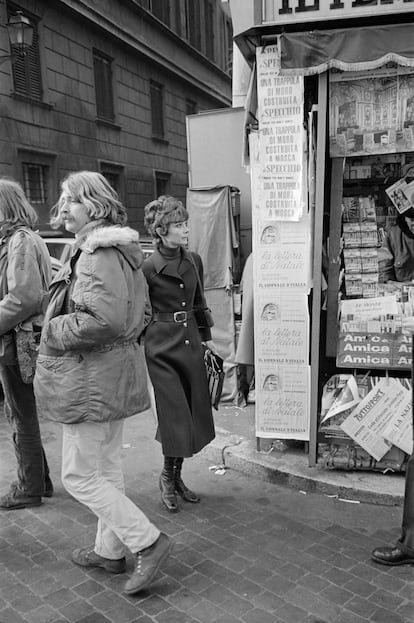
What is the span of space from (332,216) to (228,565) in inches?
93.5

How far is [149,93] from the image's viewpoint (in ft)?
67.1

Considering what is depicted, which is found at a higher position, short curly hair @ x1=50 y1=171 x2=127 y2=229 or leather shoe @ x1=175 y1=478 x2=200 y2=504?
short curly hair @ x1=50 y1=171 x2=127 y2=229

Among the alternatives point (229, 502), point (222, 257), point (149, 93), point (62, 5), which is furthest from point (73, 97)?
point (229, 502)

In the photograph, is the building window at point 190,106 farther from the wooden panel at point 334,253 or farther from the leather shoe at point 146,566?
the leather shoe at point 146,566

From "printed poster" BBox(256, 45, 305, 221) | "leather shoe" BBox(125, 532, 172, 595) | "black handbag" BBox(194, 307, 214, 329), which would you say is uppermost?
"printed poster" BBox(256, 45, 305, 221)

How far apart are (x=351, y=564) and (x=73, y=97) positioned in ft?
49.8

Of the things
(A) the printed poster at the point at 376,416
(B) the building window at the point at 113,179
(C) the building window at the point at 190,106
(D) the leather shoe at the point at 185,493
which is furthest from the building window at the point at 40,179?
(A) the printed poster at the point at 376,416

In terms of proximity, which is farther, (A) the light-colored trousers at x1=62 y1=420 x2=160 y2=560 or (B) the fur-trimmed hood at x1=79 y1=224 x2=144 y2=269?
(A) the light-colored trousers at x1=62 y1=420 x2=160 y2=560

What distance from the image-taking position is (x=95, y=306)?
2568 millimetres

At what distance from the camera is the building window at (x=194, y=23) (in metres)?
24.7

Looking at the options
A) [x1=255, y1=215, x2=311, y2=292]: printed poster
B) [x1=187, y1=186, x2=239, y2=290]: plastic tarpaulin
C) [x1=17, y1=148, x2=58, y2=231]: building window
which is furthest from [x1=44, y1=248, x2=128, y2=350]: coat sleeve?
[x1=17, y1=148, x2=58, y2=231]: building window

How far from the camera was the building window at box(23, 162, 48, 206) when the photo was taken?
46.7 feet

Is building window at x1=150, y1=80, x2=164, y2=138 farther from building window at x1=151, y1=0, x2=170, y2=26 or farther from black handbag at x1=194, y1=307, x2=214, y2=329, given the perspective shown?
black handbag at x1=194, y1=307, x2=214, y2=329

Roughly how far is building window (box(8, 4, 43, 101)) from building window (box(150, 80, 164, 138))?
22.7 feet
